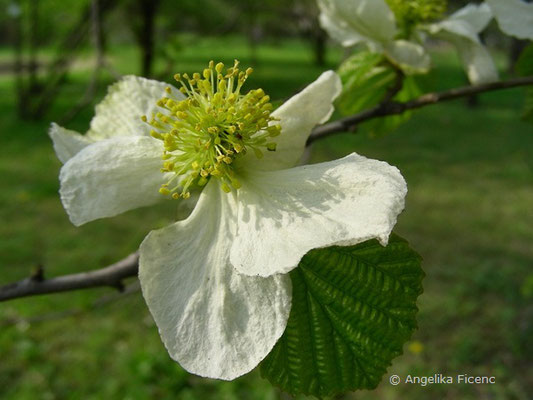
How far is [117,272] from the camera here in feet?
3.37

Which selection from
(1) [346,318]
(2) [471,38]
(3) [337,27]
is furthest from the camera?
(3) [337,27]

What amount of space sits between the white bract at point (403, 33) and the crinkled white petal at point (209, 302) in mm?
646

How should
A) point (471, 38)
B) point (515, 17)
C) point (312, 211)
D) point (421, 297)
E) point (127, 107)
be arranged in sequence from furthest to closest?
point (421, 297), point (471, 38), point (515, 17), point (127, 107), point (312, 211)

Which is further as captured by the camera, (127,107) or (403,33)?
(403,33)

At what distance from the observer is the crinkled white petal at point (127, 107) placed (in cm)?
96

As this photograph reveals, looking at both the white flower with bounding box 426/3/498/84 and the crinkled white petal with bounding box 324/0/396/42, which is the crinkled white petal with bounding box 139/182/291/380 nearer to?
the crinkled white petal with bounding box 324/0/396/42

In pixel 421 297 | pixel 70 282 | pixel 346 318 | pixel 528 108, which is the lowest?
pixel 421 297

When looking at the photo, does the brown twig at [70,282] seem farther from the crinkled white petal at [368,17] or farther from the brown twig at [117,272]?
the crinkled white petal at [368,17]

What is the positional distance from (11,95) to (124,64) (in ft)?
17.4

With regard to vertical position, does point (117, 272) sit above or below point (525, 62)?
below

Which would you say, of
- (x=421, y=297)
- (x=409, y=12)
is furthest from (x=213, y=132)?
(x=421, y=297)

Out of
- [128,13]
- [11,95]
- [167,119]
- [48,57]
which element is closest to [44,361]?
[167,119]

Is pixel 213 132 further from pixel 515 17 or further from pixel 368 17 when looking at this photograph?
pixel 515 17

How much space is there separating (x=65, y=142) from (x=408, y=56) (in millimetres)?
795
